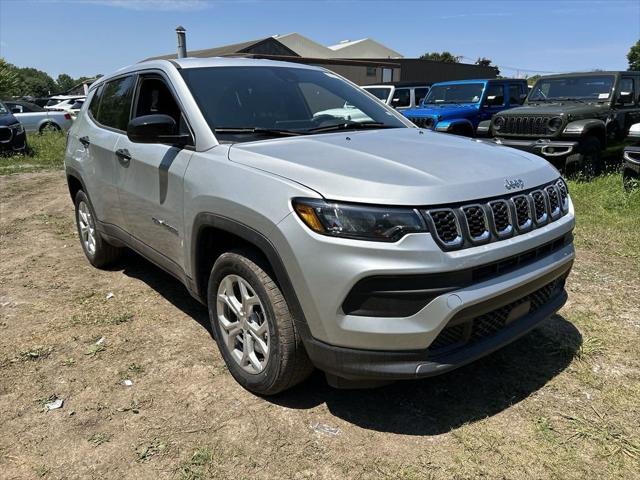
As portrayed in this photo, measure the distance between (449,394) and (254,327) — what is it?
3.70 feet

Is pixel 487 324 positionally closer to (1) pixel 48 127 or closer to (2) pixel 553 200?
(2) pixel 553 200

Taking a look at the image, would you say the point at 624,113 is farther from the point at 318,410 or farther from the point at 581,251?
the point at 318,410

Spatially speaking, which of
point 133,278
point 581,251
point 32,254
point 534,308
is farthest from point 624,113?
point 32,254

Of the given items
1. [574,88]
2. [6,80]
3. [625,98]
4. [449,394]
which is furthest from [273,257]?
[6,80]

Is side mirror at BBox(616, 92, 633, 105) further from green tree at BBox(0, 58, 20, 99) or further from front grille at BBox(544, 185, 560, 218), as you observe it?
green tree at BBox(0, 58, 20, 99)

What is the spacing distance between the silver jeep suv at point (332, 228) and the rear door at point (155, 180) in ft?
0.05

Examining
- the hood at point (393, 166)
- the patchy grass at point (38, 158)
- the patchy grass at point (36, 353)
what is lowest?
the patchy grass at point (36, 353)

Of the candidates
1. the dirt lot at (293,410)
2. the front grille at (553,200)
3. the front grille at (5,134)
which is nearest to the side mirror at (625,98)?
the dirt lot at (293,410)

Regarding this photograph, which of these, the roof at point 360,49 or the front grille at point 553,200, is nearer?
the front grille at point 553,200

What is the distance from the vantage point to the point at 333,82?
13.0 ft

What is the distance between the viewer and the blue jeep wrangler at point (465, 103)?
1085 cm

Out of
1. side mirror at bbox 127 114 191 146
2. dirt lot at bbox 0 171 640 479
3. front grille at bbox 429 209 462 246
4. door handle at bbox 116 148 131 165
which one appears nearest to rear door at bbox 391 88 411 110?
dirt lot at bbox 0 171 640 479

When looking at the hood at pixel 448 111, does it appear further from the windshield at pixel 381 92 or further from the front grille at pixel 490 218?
the front grille at pixel 490 218

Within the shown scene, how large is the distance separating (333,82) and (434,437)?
2.61m
